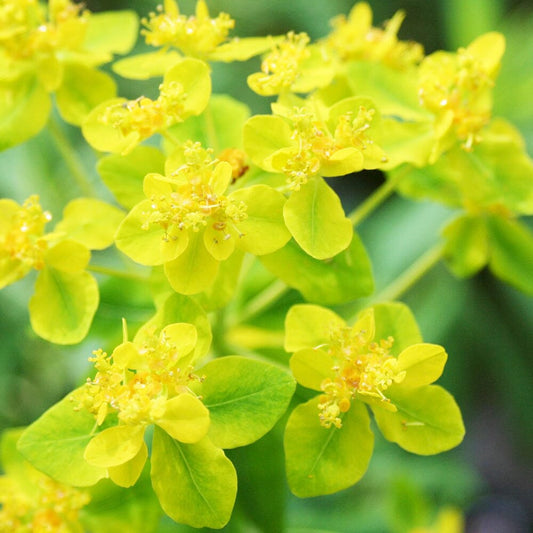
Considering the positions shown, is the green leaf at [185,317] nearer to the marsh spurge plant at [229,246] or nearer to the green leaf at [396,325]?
the marsh spurge plant at [229,246]

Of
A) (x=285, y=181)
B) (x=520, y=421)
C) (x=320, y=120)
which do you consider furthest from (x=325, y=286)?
(x=520, y=421)

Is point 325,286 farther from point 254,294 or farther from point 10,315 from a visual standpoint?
point 10,315

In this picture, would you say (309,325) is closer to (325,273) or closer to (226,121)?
(325,273)

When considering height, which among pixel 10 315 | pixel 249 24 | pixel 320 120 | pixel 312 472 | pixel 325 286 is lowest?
pixel 10 315

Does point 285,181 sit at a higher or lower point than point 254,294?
higher

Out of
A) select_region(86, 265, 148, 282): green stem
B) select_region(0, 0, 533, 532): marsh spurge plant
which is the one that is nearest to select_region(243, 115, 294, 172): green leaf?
select_region(0, 0, 533, 532): marsh spurge plant

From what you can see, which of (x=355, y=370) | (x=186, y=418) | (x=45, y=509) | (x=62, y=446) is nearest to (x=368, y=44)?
(x=355, y=370)

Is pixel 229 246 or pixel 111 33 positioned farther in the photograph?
pixel 111 33
